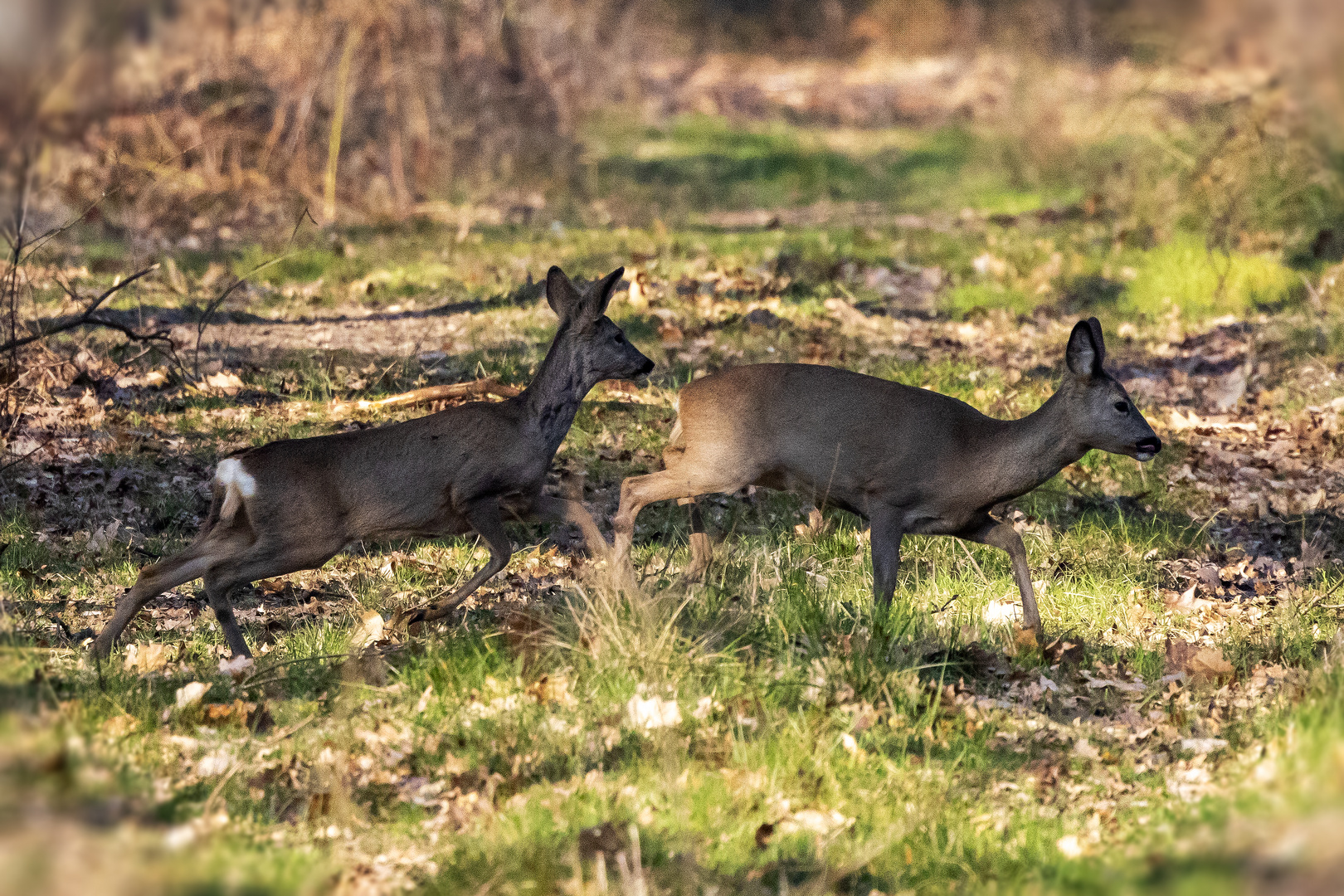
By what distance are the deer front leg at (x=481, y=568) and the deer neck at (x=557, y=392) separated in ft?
1.19

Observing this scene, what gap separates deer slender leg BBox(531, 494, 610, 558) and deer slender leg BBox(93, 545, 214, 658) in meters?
1.29

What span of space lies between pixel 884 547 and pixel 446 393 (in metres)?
2.62

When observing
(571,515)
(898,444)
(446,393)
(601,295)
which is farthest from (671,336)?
(898,444)

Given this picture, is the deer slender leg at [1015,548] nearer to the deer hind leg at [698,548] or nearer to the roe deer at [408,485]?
the deer hind leg at [698,548]

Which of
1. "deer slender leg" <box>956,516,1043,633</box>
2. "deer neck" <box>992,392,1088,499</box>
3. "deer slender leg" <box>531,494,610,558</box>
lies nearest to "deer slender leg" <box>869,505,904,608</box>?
"deer slender leg" <box>956,516,1043,633</box>

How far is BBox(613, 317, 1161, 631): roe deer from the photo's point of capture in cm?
598

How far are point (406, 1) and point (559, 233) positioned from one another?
3.13 m

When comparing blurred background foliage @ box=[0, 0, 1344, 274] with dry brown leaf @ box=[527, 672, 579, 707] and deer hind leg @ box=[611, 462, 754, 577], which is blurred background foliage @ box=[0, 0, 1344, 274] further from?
deer hind leg @ box=[611, 462, 754, 577]

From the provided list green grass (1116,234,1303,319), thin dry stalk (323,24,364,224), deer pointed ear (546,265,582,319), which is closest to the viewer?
deer pointed ear (546,265,582,319)

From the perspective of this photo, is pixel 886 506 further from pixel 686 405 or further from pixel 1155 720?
pixel 1155 720

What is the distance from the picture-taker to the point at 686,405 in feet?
20.5

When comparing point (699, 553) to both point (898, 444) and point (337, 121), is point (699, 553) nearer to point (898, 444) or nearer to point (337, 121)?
point (898, 444)

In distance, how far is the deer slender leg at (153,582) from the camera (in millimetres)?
5457

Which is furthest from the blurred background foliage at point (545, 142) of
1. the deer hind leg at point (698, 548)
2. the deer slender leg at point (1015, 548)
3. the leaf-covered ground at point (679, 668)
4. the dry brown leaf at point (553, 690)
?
the deer hind leg at point (698, 548)
